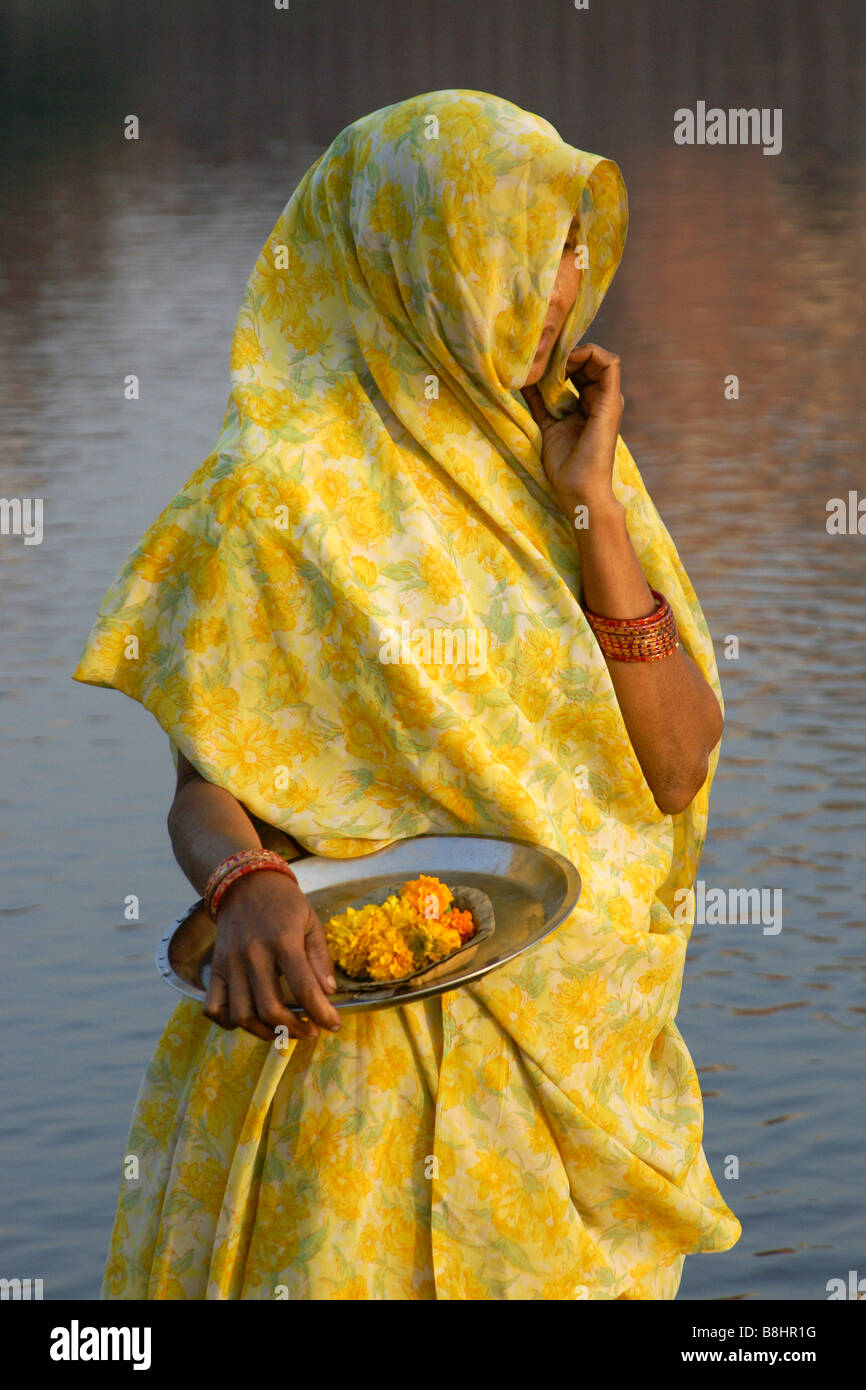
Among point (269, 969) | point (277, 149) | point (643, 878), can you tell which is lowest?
point (277, 149)

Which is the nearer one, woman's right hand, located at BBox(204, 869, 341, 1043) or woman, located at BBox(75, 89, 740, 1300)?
woman's right hand, located at BBox(204, 869, 341, 1043)

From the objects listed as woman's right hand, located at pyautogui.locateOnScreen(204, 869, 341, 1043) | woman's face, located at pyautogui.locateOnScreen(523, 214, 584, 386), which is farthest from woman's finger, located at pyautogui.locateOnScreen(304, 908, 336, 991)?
woman's face, located at pyautogui.locateOnScreen(523, 214, 584, 386)

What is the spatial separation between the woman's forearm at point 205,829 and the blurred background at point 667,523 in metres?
1.88

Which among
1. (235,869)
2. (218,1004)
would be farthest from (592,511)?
(218,1004)

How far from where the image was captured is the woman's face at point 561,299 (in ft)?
5.94

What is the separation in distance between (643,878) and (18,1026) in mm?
2535

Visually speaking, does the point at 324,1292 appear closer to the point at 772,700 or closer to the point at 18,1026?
the point at 18,1026

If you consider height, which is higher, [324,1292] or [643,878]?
[643,878]

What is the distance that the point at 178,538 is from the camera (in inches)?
71.0

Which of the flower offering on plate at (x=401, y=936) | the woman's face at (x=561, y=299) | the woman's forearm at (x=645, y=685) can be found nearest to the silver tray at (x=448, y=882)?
the flower offering on plate at (x=401, y=936)

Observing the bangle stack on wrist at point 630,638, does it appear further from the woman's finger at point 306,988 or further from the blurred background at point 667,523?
the blurred background at point 667,523

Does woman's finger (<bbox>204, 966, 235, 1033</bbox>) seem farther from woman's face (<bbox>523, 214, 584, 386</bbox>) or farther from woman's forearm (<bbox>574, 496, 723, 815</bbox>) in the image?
woman's face (<bbox>523, 214, 584, 386</bbox>)

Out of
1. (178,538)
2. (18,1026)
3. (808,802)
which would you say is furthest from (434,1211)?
(808,802)

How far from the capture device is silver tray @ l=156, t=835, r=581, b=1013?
1644 millimetres
